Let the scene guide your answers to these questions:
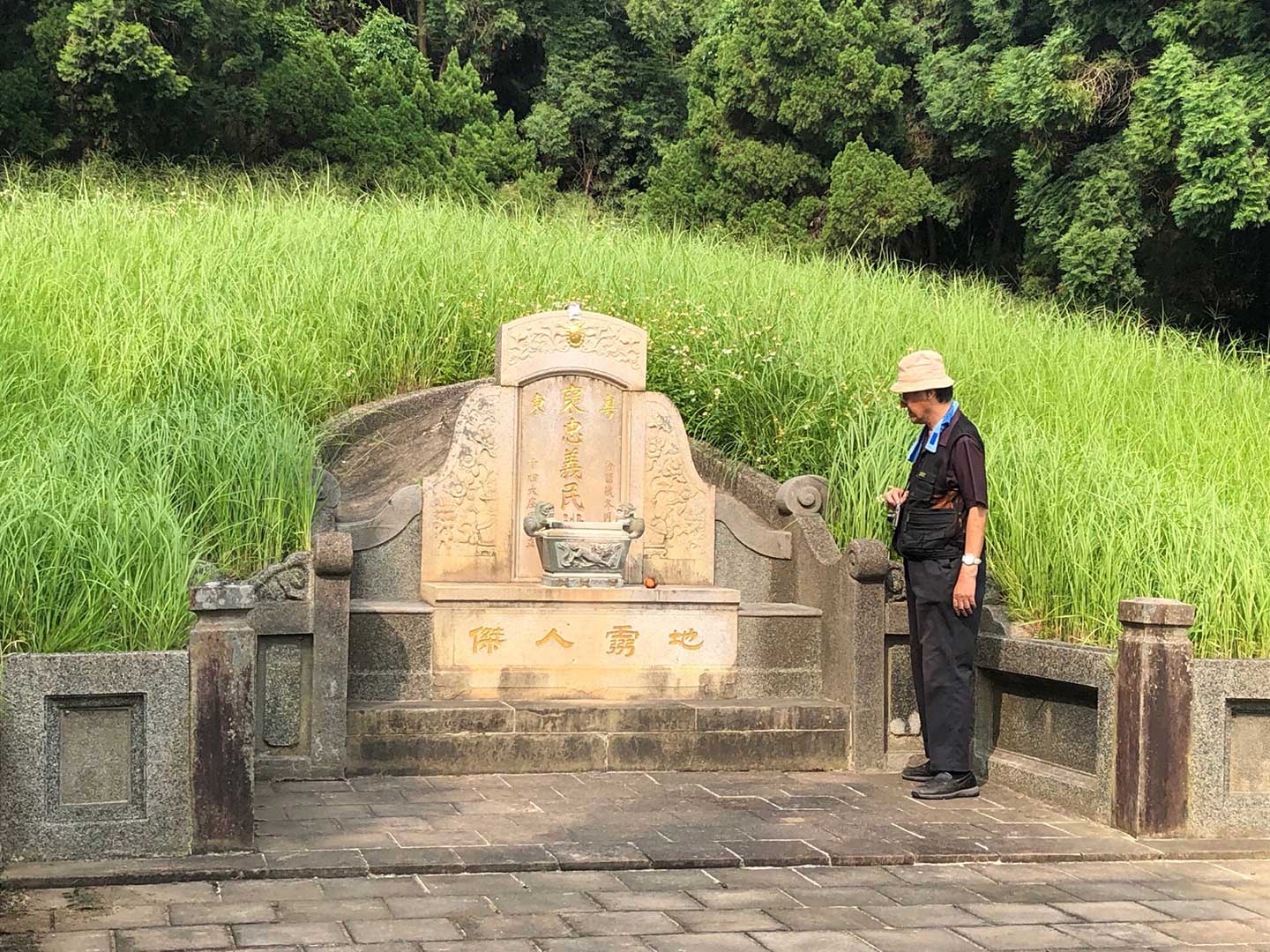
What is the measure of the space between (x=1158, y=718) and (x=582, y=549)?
295 centimetres

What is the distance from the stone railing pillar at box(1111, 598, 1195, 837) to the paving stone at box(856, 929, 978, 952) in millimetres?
1768

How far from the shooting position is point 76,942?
14.1ft

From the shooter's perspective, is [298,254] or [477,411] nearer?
[477,411]

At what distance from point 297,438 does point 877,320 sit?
5.67 metres

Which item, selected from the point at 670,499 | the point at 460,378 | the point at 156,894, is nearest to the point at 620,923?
the point at 156,894

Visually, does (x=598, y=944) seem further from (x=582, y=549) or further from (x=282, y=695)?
(x=582, y=549)

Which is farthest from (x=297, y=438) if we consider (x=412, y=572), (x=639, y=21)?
(x=639, y=21)

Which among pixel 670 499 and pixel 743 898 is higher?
pixel 670 499

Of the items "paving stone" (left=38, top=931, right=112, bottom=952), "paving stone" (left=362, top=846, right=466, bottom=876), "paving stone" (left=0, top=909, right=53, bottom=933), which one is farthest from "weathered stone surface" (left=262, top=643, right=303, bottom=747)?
"paving stone" (left=38, top=931, right=112, bottom=952)

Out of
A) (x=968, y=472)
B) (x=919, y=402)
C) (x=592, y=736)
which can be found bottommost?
(x=592, y=736)

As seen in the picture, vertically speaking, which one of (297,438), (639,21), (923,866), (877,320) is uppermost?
(639,21)

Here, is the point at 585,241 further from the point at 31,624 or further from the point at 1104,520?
the point at 31,624

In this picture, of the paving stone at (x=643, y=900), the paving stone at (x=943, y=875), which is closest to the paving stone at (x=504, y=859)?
the paving stone at (x=643, y=900)

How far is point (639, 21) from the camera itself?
2525 centimetres
